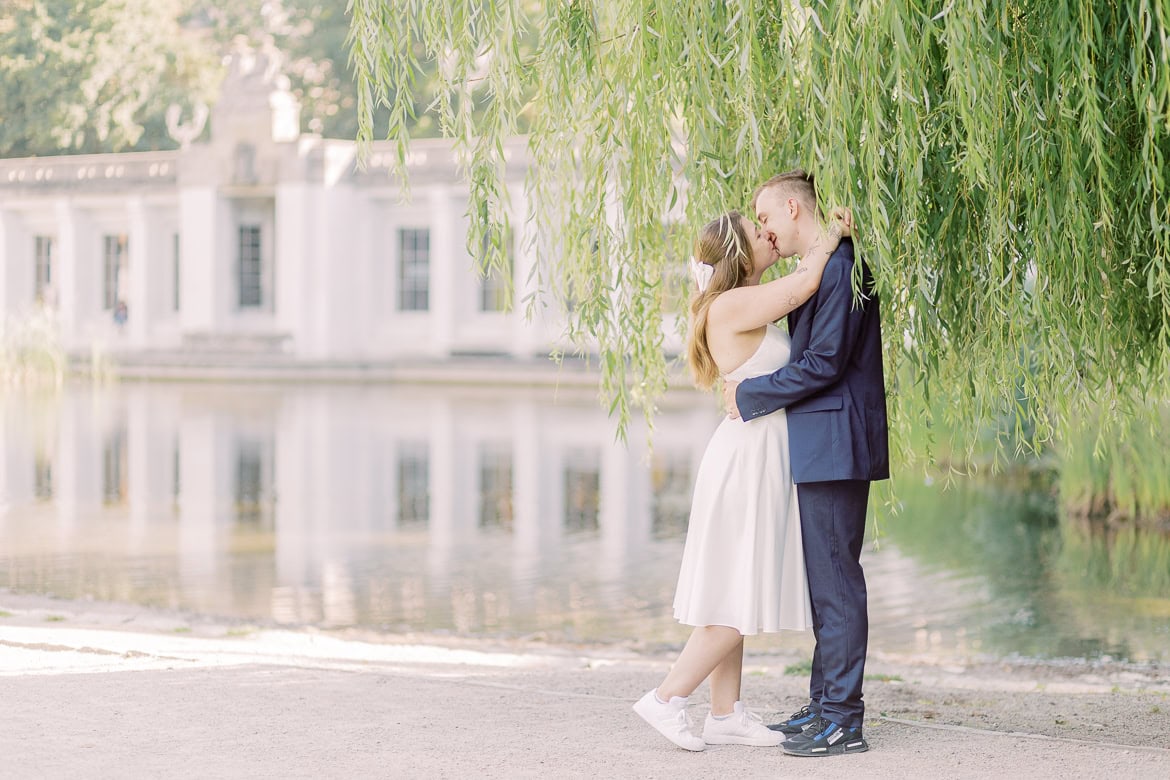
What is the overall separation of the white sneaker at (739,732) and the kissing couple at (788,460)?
0.09 ft

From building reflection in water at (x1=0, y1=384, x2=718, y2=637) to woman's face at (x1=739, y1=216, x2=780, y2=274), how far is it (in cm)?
166

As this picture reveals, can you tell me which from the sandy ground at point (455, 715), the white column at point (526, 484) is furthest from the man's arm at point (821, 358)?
the white column at point (526, 484)

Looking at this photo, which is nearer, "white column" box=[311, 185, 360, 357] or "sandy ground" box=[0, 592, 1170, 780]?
"sandy ground" box=[0, 592, 1170, 780]

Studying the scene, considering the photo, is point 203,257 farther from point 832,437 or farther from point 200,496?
point 832,437

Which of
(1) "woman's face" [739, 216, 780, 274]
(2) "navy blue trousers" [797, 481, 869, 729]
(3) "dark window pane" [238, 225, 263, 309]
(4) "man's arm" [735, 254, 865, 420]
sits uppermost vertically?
(3) "dark window pane" [238, 225, 263, 309]

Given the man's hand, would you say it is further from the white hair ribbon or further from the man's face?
the man's face

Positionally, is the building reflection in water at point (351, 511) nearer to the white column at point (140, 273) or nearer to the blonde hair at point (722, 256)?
the blonde hair at point (722, 256)

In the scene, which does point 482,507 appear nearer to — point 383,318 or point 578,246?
point 578,246

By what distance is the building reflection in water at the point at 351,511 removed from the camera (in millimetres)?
9688

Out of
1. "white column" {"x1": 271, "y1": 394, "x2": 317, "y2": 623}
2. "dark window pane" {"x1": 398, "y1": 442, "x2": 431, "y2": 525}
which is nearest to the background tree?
"white column" {"x1": 271, "y1": 394, "x2": 317, "y2": 623}

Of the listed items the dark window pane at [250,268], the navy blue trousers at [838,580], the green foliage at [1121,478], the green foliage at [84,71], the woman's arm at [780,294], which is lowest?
the green foliage at [1121,478]

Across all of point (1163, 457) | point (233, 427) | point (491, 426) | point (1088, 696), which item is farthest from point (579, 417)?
point (1088, 696)

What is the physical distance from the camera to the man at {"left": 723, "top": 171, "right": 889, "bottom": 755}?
14.4 feet

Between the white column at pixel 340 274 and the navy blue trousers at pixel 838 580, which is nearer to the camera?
the navy blue trousers at pixel 838 580
